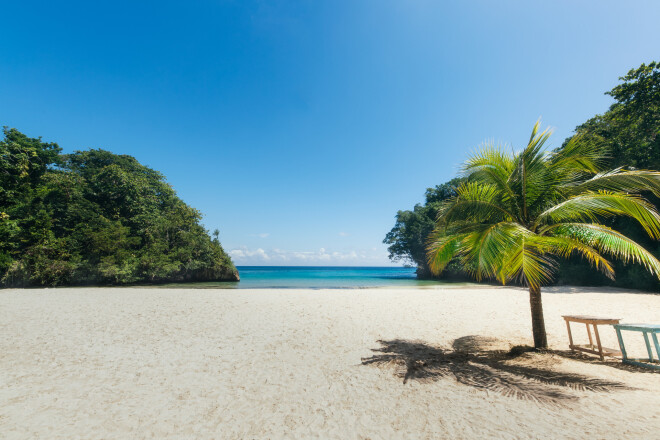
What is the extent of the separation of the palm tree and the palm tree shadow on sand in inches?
51.5

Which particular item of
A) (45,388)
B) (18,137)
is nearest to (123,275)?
(18,137)

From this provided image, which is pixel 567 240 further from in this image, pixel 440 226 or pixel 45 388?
pixel 45 388

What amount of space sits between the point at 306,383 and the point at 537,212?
5682mm

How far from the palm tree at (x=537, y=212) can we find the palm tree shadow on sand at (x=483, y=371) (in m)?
1.31

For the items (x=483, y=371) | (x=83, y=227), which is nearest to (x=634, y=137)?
(x=483, y=371)

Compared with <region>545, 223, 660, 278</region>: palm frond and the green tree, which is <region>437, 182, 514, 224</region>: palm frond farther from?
the green tree

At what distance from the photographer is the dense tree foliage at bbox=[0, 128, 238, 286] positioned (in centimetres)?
1767

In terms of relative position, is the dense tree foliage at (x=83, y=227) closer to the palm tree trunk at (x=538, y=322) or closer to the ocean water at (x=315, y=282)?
the ocean water at (x=315, y=282)

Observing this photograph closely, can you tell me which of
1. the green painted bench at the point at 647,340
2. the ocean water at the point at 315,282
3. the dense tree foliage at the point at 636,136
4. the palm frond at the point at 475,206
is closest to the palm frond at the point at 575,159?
the palm frond at the point at 475,206

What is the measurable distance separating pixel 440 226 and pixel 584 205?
2374 mm

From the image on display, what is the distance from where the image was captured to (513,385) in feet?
12.0

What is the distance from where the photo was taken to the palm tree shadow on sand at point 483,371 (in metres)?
3.47

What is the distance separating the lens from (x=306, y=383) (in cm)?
396

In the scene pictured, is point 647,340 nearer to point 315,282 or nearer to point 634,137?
point 634,137
